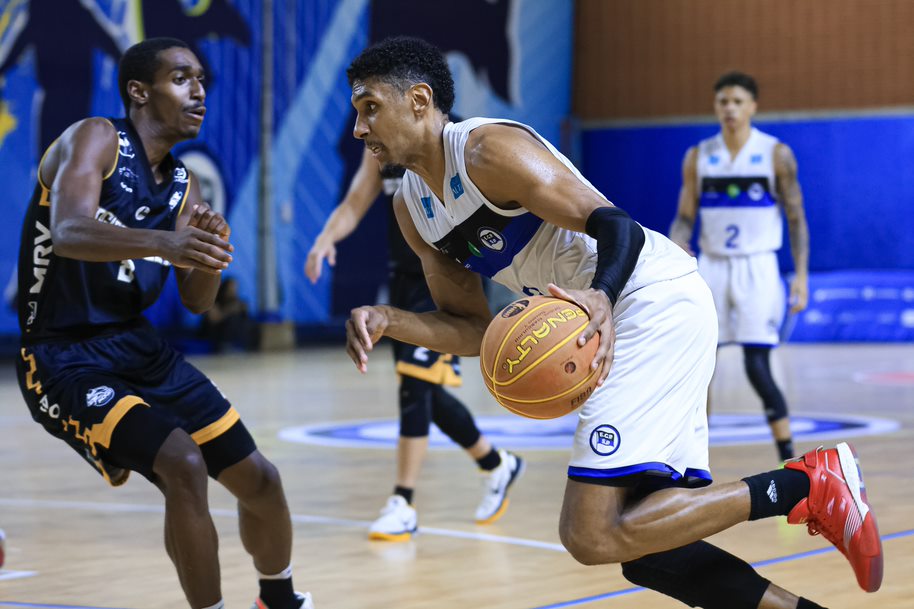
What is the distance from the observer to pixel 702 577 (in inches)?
137

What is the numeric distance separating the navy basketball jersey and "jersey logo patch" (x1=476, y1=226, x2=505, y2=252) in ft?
3.36

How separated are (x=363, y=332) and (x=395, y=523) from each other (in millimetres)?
2255

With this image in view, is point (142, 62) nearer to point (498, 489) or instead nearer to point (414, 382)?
point (414, 382)

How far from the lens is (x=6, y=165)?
49.2 feet

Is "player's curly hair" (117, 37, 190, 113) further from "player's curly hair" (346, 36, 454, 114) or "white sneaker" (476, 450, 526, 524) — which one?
"white sneaker" (476, 450, 526, 524)

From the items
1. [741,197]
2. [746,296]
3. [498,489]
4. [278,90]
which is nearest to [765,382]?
[746,296]

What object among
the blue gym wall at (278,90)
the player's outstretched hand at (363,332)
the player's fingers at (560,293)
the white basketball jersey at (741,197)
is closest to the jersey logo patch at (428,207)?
the player's outstretched hand at (363,332)

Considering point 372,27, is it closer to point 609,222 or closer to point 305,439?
point 305,439

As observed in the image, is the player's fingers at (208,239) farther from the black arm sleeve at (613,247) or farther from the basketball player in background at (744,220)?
the basketball player in background at (744,220)

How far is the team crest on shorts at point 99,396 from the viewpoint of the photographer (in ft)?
12.4

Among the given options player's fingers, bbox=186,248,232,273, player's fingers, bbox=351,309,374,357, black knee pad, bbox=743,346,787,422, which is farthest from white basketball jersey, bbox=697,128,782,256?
player's fingers, bbox=186,248,232,273

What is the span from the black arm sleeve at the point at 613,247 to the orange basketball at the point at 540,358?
0.10 metres

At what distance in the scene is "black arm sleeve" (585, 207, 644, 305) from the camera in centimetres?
318

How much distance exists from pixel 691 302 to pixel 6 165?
12.7m
